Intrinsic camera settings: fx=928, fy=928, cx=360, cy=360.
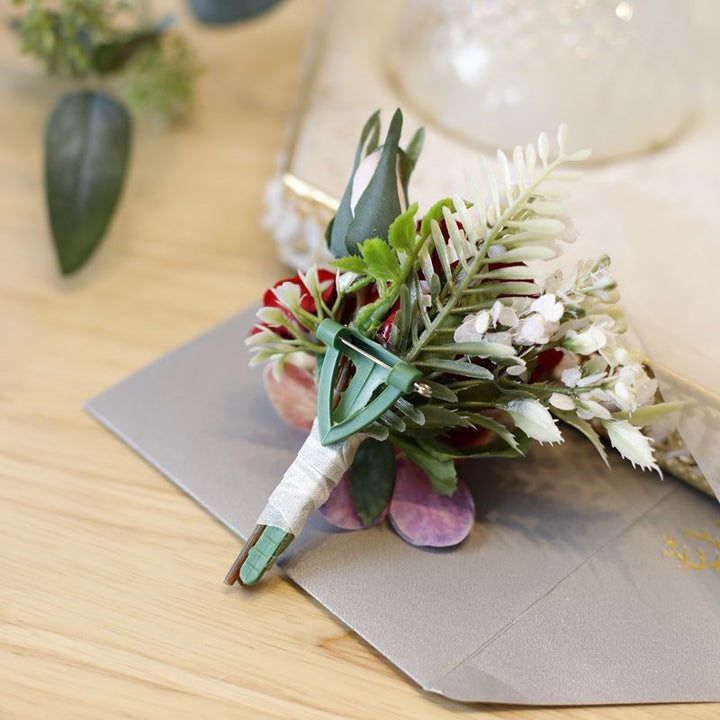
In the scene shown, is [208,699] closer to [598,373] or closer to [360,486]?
[360,486]

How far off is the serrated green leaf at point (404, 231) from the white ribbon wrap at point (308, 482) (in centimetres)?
10

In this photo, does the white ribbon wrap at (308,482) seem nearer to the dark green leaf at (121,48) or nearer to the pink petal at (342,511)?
the pink petal at (342,511)

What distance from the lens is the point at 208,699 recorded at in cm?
43

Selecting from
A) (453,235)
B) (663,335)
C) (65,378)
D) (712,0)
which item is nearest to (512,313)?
(453,235)

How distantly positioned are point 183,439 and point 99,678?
16cm

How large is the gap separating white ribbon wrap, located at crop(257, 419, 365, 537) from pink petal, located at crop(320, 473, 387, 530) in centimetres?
4

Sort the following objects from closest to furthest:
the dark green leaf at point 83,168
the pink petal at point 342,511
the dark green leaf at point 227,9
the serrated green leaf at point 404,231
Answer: the serrated green leaf at point 404,231 → the pink petal at point 342,511 → the dark green leaf at point 83,168 → the dark green leaf at point 227,9

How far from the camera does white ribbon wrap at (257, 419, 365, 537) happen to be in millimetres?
457

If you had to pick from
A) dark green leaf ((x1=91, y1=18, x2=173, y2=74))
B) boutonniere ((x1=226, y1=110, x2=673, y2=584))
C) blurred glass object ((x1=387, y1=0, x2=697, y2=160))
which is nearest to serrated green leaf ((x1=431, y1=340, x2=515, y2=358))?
boutonniere ((x1=226, y1=110, x2=673, y2=584))

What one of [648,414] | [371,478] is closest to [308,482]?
[371,478]

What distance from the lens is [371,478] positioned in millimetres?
498

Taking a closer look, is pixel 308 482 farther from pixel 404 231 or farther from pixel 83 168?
pixel 83 168

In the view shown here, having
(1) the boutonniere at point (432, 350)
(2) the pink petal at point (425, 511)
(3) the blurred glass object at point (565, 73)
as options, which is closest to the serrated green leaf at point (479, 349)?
(1) the boutonniere at point (432, 350)

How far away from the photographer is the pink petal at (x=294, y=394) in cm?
51
